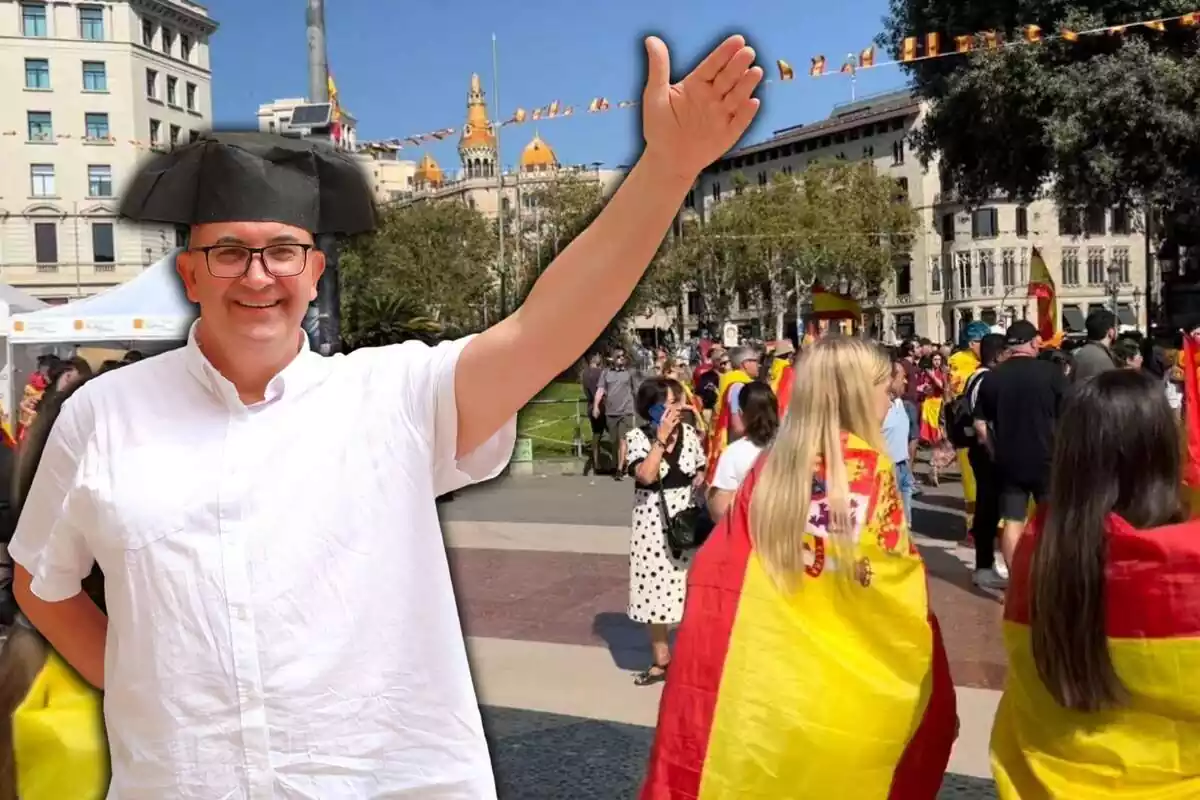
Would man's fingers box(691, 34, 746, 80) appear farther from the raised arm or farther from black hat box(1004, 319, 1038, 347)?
black hat box(1004, 319, 1038, 347)

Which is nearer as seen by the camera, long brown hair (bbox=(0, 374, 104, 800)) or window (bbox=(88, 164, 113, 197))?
long brown hair (bbox=(0, 374, 104, 800))

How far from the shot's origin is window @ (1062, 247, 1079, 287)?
2753 inches

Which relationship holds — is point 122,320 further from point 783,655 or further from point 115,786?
point 115,786

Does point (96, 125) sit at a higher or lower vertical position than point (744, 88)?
higher

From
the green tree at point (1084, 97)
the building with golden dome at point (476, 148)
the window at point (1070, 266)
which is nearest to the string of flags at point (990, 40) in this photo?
the green tree at point (1084, 97)

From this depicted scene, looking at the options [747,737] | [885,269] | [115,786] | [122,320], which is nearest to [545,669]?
[747,737]

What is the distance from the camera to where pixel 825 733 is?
315 cm

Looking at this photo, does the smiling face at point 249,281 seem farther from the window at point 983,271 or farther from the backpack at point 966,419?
the window at point 983,271

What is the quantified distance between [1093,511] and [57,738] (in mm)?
2244

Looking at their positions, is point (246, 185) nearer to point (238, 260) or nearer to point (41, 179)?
point (238, 260)

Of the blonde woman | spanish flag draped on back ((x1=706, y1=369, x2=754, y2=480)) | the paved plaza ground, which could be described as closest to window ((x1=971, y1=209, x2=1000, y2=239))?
the paved plaza ground

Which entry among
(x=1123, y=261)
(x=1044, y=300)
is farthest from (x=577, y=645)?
(x=1123, y=261)

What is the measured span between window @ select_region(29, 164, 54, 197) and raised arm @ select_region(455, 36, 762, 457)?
206 feet

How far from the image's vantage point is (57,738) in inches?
96.8
